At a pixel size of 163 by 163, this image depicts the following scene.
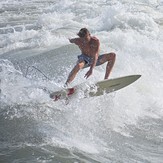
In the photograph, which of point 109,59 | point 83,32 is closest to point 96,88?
point 109,59

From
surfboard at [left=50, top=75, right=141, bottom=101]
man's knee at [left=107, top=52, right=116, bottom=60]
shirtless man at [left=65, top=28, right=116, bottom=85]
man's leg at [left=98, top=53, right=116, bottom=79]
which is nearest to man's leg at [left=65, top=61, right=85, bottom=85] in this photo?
shirtless man at [left=65, top=28, right=116, bottom=85]

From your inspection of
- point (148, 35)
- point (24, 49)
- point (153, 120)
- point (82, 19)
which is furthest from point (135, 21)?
point (153, 120)

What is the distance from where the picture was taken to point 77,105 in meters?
9.24

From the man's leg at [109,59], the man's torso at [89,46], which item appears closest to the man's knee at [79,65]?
the man's torso at [89,46]

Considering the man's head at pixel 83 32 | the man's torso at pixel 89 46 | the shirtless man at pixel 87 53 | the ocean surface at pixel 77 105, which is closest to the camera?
the ocean surface at pixel 77 105

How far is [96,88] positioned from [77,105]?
0.57 m

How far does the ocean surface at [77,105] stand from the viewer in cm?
725

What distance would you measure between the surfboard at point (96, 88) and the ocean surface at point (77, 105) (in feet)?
0.57

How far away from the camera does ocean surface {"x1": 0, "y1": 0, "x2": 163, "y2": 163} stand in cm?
725

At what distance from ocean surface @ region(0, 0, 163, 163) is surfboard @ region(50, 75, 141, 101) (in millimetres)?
175

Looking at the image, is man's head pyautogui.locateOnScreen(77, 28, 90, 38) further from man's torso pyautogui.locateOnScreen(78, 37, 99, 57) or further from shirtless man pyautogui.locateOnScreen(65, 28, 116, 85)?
man's torso pyautogui.locateOnScreen(78, 37, 99, 57)

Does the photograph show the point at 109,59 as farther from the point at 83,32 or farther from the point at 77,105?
the point at 77,105

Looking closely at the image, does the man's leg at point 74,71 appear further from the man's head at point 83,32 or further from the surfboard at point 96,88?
the man's head at point 83,32

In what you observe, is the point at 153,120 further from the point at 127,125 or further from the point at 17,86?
the point at 17,86
